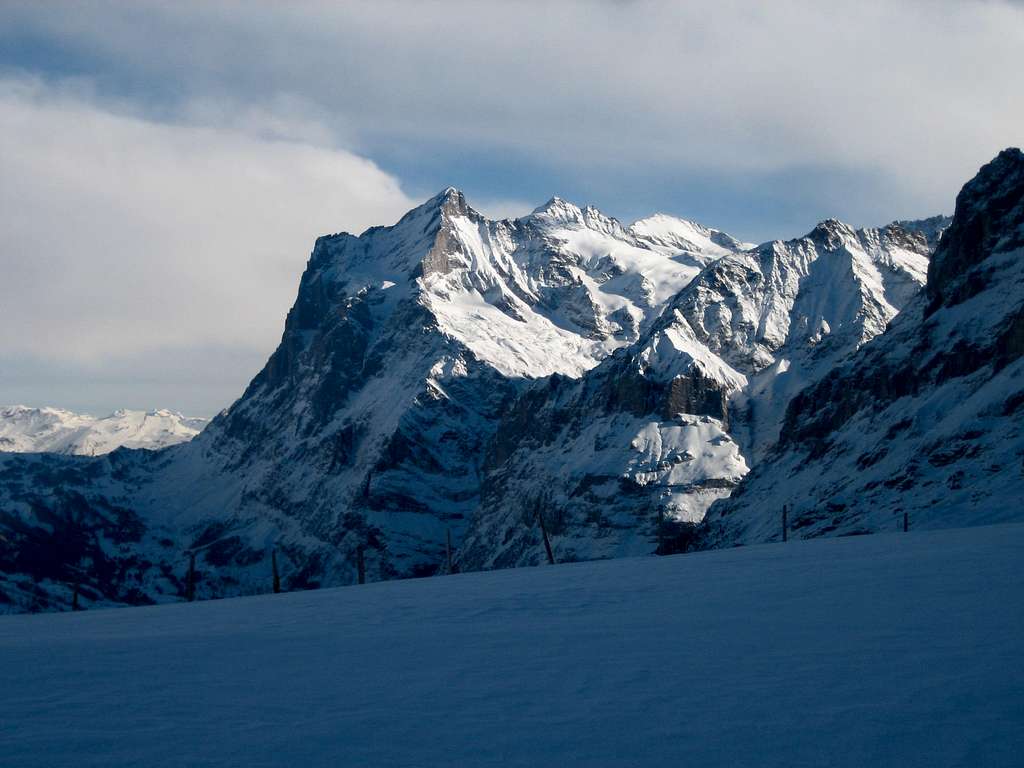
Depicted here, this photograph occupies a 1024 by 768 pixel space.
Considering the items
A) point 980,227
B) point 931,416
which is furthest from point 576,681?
point 980,227

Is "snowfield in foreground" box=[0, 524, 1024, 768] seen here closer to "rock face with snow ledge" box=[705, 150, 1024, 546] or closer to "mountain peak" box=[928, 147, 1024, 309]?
"rock face with snow ledge" box=[705, 150, 1024, 546]

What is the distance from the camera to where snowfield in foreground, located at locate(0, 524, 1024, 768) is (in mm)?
10562

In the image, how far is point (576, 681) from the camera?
13297 mm

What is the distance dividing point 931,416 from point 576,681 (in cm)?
11091

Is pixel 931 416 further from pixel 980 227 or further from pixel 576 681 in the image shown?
pixel 576 681

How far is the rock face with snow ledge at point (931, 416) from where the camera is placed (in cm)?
8944

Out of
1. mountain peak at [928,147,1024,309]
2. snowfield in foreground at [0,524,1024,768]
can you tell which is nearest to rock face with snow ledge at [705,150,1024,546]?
mountain peak at [928,147,1024,309]

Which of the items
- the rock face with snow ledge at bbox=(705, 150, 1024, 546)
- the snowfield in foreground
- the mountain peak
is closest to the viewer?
the snowfield in foreground

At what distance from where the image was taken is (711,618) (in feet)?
57.5

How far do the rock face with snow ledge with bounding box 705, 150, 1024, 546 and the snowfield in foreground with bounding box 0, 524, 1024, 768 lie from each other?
58.3 meters

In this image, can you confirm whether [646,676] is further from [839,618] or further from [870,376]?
[870,376]

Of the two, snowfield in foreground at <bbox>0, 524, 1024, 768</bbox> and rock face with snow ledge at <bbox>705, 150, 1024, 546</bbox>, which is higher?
rock face with snow ledge at <bbox>705, 150, 1024, 546</bbox>

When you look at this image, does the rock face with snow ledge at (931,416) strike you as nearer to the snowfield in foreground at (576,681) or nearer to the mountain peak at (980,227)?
the mountain peak at (980,227)

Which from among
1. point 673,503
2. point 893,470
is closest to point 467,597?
point 893,470
